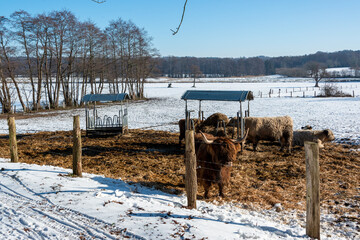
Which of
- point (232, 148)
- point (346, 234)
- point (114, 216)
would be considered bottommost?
point (346, 234)

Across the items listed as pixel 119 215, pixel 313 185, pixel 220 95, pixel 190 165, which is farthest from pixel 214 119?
pixel 313 185

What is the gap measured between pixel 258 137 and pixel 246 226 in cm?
762

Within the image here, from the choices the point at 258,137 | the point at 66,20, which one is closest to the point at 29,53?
the point at 66,20

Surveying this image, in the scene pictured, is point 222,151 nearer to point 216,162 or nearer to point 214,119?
point 216,162

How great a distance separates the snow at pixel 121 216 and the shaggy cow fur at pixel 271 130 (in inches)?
249

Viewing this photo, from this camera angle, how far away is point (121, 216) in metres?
5.08

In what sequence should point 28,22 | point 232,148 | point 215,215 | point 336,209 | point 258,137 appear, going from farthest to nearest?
1. point 28,22
2. point 258,137
3. point 232,148
4. point 336,209
5. point 215,215

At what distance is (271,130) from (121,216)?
8.62 metres

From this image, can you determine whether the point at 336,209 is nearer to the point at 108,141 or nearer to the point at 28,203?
the point at 28,203

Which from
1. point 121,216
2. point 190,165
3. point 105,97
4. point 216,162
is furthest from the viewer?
point 105,97

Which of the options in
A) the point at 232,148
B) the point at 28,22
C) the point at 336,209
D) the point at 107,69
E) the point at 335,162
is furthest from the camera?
the point at 107,69

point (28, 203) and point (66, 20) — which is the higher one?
point (66, 20)

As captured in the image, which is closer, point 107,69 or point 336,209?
point 336,209

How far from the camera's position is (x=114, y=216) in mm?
5094
